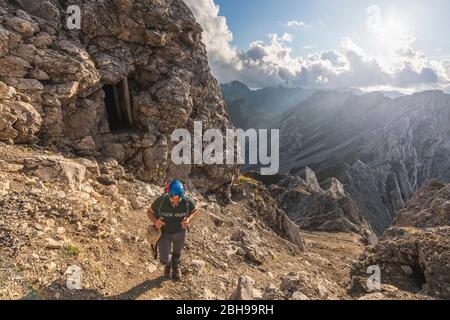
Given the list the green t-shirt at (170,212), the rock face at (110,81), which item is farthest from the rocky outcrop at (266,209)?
the green t-shirt at (170,212)

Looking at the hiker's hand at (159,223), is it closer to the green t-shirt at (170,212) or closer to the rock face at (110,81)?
the green t-shirt at (170,212)

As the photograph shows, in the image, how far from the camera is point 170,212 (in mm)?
9914

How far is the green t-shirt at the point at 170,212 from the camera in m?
9.91

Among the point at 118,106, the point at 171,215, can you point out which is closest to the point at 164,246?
the point at 171,215

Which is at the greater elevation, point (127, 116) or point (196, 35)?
point (196, 35)

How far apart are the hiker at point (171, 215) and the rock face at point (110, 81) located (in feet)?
34.1

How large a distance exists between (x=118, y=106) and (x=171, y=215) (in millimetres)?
16719

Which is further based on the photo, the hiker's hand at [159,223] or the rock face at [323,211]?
the rock face at [323,211]

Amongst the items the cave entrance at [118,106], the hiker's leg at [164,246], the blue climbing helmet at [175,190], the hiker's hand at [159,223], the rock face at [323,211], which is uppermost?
the cave entrance at [118,106]

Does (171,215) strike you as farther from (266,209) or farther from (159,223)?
(266,209)

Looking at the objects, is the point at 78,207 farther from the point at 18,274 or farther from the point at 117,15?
the point at 117,15

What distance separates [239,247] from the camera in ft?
55.8
